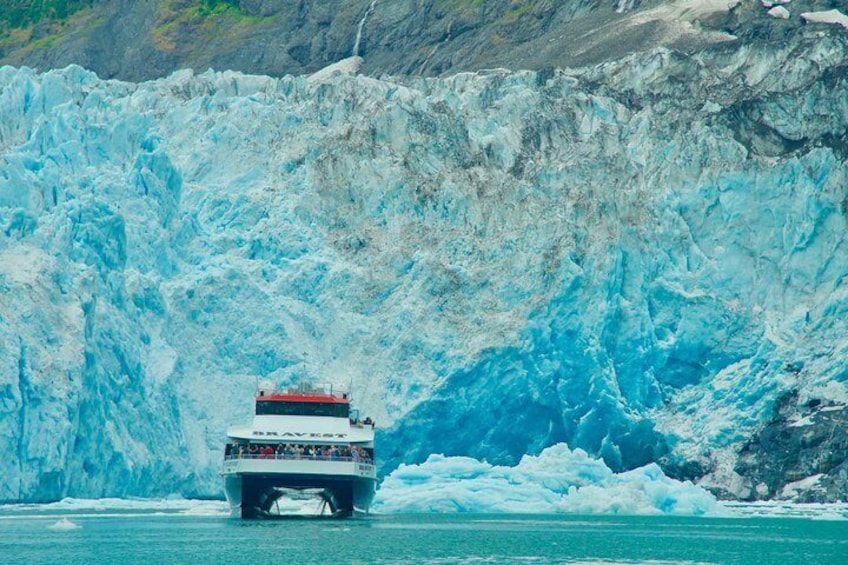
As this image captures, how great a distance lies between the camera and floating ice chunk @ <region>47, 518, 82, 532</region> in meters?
40.4

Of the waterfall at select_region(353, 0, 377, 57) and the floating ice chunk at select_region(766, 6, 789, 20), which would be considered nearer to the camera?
the floating ice chunk at select_region(766, 6, 789, 20)

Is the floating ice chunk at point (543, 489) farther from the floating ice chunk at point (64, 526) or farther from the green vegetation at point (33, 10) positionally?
the green vegetation at point (33, 10)

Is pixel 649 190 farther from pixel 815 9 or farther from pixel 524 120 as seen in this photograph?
pixel 815 9

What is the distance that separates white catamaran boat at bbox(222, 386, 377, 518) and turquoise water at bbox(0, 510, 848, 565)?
0.69 m

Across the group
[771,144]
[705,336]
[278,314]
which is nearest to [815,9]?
[771,144]

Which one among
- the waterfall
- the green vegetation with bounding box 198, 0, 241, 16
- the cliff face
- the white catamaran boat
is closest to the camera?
the white catamaran boat

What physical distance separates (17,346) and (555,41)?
29390mm

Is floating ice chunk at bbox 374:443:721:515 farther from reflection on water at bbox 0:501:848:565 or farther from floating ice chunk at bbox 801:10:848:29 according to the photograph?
floating ice chunk at bbox 801:10:848:29

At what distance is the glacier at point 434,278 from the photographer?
49.0 m

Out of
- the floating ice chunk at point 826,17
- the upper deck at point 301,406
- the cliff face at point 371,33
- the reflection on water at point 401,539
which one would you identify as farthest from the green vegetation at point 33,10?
the upper deck at point 301,406

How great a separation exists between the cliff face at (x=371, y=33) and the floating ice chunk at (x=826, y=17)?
0.69 m

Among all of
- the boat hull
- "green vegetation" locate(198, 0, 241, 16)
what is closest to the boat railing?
the boat hull

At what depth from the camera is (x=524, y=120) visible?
187 feet

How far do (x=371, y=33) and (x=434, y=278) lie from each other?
2779 centimetres
